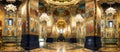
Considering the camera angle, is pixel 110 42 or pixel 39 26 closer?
pixel 110 42

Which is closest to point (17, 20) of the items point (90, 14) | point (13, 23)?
point (13, 23)

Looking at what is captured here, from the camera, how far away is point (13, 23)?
1947cm

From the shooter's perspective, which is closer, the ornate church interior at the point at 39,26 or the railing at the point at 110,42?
the ornate church interior at the point at 39,26

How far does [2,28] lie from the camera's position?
19141 mm

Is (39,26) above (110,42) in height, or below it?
above

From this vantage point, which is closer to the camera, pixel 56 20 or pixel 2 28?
pixel 2 28

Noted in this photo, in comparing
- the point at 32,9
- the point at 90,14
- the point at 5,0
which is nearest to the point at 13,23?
the point at 5,0

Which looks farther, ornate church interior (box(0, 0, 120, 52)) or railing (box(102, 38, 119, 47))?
railing (box(102, 38, 119, 47))

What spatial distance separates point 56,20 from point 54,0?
16.1 ft

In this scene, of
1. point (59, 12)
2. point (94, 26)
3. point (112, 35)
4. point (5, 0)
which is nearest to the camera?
point (94, 26)

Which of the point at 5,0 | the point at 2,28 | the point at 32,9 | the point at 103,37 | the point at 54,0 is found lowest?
the point at 103,37

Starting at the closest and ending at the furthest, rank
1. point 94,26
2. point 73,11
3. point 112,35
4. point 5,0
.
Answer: point 94,26 < point 5,0 < point 112,35 < point 73,11

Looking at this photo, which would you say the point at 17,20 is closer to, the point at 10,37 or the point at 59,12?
the point at 10,37

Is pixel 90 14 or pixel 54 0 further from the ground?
pixel 54 0
